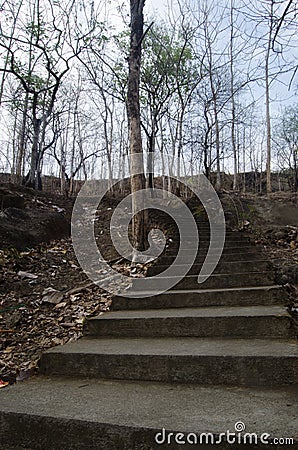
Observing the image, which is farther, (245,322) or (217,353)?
(245,322)

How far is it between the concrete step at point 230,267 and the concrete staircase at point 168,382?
68cm

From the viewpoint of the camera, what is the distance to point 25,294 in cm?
347

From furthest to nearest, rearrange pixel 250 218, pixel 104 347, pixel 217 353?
pixel 250 218 < pixel 104 347 < pixel 217 353

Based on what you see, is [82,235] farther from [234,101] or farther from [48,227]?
[234,101]

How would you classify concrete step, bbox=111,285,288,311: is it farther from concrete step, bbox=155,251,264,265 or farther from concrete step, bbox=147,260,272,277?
concrete step, bbox=155,251,264,265

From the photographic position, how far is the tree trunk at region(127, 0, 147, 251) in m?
4.46

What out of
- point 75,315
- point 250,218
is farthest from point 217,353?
point 250,218

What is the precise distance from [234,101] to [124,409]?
1295 centimetres

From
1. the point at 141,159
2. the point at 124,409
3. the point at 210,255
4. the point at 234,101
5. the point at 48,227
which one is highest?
the point at 234,101

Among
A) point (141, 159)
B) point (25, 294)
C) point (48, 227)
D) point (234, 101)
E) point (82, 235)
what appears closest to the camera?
point (25, 294)

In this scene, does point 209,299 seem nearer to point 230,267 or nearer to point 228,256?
point 230,267

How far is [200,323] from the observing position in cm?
207

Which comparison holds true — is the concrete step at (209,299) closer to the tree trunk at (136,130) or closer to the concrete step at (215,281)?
the concrete step at (215,281)

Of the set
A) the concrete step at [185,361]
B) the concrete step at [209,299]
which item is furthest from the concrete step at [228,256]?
the concrete step at [185,361]
